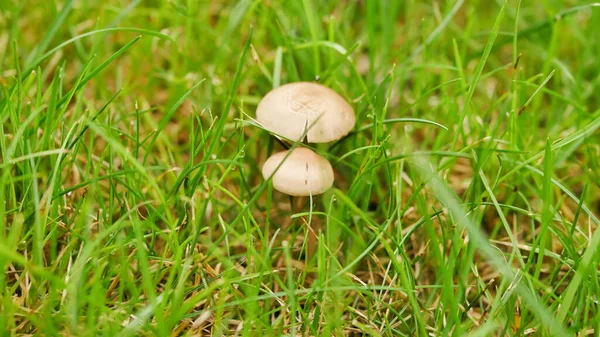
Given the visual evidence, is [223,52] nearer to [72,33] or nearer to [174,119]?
[174,119]

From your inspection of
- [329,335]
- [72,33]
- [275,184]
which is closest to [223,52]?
[72,33]

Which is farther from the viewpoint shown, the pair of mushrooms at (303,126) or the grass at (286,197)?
the pair of mushrooms at (303,126)

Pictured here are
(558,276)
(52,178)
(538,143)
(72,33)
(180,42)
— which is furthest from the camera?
(180,42)

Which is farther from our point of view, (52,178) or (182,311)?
(52,178)

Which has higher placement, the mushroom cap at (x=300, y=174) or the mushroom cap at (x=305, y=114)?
the mushroom cap at (x=305, y=114)

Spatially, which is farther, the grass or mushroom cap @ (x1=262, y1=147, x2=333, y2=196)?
mushroom cap @ (x1=262, y1=147, x2=333, y2=196)
